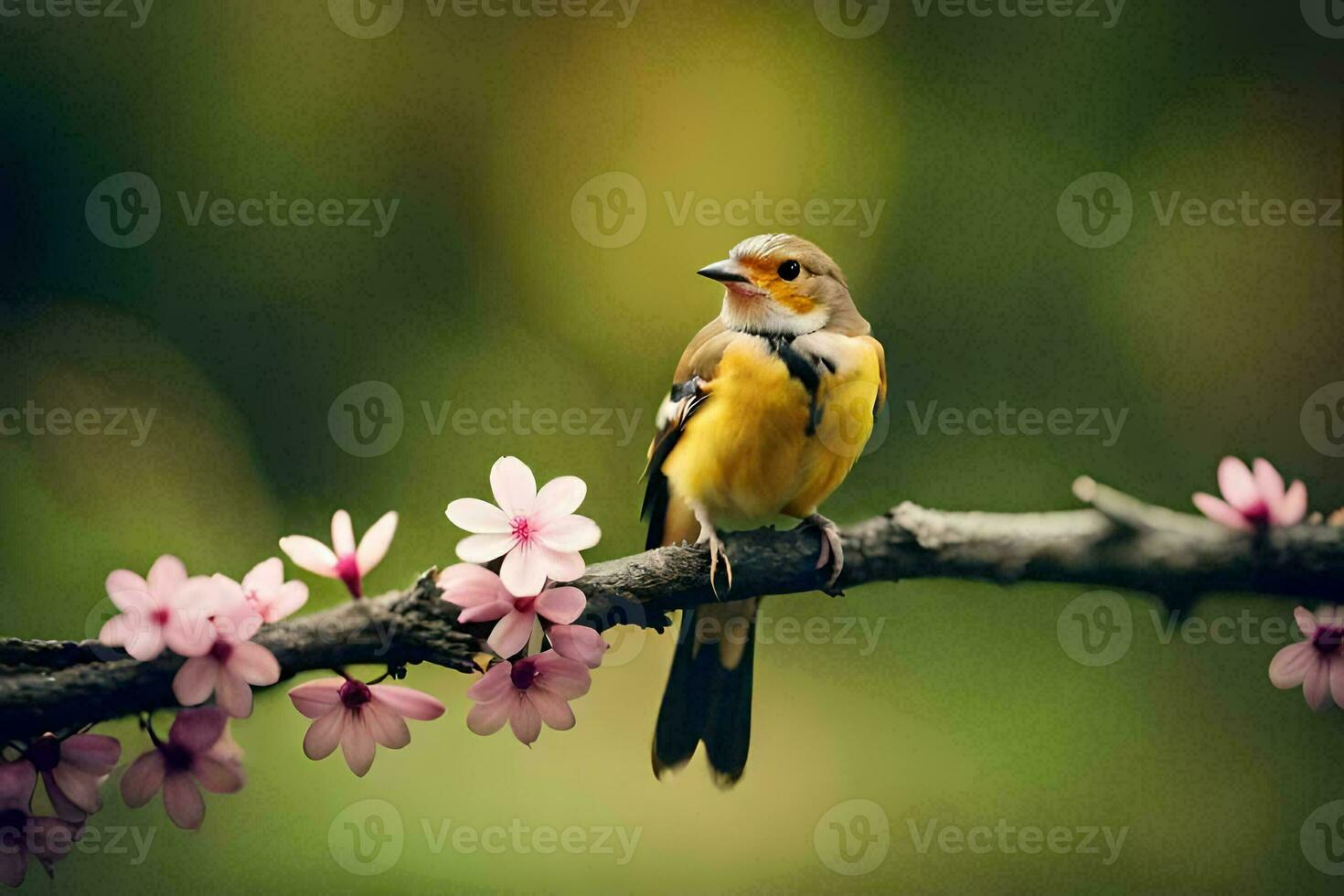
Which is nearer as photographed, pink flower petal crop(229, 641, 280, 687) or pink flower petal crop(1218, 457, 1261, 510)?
pink flower petal crop(229, 641, 280, 687)

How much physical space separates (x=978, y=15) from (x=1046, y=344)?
0.55 meters

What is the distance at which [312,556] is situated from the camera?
706 mm

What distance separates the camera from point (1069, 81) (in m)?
1.87

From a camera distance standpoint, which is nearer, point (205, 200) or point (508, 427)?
point (508, 427)

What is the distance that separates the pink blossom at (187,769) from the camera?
2.25 ft

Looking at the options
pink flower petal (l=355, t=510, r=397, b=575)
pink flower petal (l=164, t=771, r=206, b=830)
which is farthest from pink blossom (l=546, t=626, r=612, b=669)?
pink flower petal (l=164, t=771, r=206, b=830)

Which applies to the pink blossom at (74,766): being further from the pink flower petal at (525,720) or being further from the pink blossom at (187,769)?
the pink flower petal at (525,720)

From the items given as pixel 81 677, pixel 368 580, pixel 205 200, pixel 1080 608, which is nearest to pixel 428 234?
pixel 205 200

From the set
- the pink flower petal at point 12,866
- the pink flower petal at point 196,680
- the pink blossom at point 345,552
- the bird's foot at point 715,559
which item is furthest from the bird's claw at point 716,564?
the pink flower petal at point 12,866

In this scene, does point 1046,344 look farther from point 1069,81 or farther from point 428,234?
point 428,234

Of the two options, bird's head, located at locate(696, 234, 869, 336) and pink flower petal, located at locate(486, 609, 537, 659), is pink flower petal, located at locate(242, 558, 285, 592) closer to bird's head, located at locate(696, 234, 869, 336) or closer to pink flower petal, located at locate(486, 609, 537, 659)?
pink flower petal, located at locate(486, 609, 537, 659)

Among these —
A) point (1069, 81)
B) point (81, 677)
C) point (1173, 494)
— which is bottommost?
point (81, 677)

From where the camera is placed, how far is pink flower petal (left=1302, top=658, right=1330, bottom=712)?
843 millimetres

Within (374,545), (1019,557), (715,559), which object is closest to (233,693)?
(374,545)
